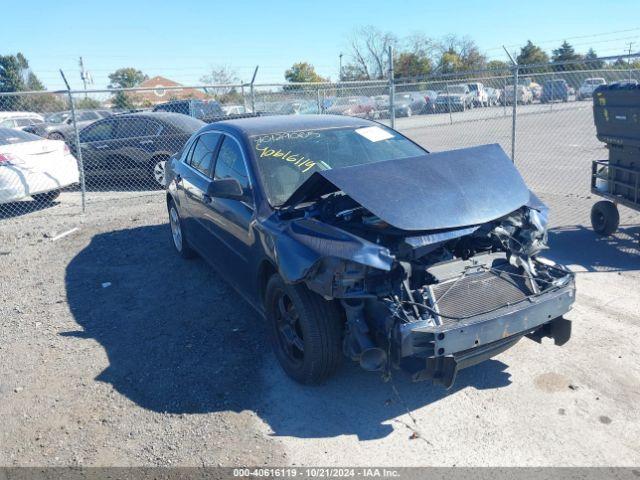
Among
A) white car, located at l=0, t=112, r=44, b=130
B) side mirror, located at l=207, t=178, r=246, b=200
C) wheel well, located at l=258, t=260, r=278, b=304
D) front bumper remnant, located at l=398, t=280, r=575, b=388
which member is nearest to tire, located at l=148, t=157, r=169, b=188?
side mirror, located at l=207, t=178, r=246, b=200

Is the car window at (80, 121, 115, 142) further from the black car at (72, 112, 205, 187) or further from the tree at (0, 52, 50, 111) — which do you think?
the tree at (0, 52, 50, 111)

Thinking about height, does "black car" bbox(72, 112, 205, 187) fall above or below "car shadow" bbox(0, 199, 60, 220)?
above

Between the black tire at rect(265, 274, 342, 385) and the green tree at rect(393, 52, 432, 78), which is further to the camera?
the green tree at rect(393, 52, 432, 78)

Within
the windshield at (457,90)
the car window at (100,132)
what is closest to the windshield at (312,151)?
the car window at (100,132)

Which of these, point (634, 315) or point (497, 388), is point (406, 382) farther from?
point (634, 315)

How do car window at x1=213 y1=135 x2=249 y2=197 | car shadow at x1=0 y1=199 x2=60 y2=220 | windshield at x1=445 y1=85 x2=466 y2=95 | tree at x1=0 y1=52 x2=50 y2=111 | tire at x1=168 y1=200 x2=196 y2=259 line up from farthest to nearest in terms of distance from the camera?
tree at x1=0 y1=52 x2=50 y2=111 → windshield at x1=445 y1=85 x2=466 y2=95 → car shadow at x1=0 y1=199 x2=60 y2=220 → tire at x1=168 y1=200 x2=196 y2=259 → car window at x1=213 y1=135 x2=249 y2=197

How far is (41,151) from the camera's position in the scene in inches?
381

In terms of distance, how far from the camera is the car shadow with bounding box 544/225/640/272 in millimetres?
5906

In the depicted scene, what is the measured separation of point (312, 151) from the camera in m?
4.77

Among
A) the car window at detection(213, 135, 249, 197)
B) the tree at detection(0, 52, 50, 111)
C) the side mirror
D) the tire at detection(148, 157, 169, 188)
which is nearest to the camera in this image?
the side mirror

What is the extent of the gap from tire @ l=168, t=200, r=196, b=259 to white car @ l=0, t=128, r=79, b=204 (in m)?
3.83

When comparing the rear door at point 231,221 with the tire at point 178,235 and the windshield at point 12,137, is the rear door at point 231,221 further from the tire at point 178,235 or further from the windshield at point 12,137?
the windshield at point 12,137

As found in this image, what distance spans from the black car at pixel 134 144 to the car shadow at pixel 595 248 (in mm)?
7511

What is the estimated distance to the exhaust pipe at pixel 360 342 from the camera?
3.24 metres
